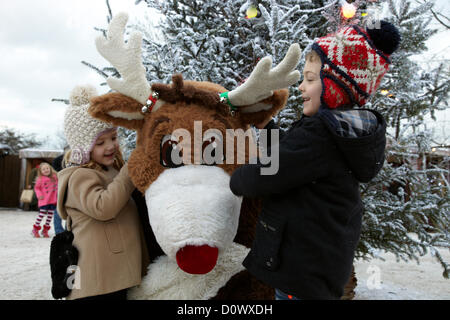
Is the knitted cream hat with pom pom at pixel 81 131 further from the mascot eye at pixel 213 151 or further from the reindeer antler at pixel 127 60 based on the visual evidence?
the mascot eye at pixel 213 151

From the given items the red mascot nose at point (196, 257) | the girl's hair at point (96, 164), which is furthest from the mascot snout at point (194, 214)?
the girl's hair at point (96, 164)

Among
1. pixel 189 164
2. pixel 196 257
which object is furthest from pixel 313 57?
pixel 196 257

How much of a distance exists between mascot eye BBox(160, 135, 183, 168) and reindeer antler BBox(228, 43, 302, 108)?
0.34 m

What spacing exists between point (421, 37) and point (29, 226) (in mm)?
10155

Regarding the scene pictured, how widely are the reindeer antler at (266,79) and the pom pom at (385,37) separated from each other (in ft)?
1.20

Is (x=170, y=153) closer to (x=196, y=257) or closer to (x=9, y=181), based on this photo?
(x=196, y=257)

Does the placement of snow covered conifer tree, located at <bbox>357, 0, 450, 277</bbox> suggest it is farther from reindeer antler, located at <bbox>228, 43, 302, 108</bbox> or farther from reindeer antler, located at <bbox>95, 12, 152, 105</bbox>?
reindeer antler, located at <bbox>95, 12, 152, 105</bbox>

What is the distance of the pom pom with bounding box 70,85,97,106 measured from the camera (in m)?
1.87

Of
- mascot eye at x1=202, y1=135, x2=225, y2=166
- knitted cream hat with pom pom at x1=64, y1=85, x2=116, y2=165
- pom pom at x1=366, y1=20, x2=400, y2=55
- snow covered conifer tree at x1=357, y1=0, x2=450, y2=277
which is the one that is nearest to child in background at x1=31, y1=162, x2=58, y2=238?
knitted cream hat with pom pom at x1=64, y1=85, x2=116, y2=165

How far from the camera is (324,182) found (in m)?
1.42

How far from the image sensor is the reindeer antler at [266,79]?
4.76 ft

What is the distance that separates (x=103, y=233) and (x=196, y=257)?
613mm

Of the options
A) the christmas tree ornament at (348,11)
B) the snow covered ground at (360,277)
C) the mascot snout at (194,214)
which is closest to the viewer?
the mascot snout at (194,214)

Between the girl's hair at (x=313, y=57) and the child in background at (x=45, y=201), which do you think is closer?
the girl's hair at (x=313, y=57)
